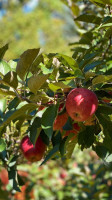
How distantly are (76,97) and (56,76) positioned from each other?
0.09m

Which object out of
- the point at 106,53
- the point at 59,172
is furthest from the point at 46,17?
the point at 106,53

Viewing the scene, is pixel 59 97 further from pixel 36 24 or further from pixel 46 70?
pixel 36 24

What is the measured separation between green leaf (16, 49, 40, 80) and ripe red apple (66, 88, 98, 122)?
0.37 ft

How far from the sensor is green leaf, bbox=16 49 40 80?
690 mm

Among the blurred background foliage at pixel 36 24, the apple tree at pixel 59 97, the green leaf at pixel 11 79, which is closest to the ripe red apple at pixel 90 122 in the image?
the apple tree at pixel 59 97

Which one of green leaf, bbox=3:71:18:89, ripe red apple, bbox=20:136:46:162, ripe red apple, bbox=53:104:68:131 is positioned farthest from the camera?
ripe red apple, bbox=20:136:46:162

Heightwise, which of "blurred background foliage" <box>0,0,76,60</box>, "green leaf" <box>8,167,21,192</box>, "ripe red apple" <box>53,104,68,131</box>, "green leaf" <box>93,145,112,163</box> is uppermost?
"ripe red apple" <box>53,104,68,131</box>

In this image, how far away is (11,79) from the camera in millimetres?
693

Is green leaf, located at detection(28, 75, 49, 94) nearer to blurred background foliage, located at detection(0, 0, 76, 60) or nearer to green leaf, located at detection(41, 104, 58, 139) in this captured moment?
green leaf, located at detection(41, 104, 58, 139)

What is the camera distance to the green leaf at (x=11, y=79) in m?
0.68

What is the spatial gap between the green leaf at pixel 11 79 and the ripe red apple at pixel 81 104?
12cm

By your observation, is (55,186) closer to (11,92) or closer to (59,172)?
(59,172)

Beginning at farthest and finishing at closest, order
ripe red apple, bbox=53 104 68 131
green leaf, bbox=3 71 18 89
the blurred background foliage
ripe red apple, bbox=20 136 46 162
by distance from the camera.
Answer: the blurred background foliage, ripe red apple, bbox=20 136 46 162, ripe red apple, bbox=53 104 68 131, green leaf, bbox=3 71 18 89

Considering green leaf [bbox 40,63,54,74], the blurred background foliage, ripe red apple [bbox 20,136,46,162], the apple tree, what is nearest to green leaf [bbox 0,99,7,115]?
the apple tree
